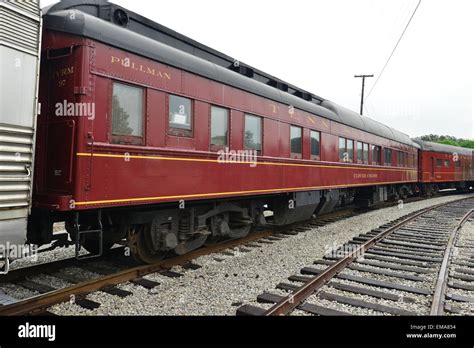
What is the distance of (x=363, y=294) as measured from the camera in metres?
4.66

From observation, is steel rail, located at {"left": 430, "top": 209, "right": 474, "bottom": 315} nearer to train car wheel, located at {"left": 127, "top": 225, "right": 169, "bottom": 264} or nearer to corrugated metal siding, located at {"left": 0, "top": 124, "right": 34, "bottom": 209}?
train car wheel, located at {"left": 127, "top": 225, "right": 169, "bottom": 264}

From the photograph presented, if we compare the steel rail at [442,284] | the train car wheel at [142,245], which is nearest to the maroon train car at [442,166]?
the steel rail at [442,284]

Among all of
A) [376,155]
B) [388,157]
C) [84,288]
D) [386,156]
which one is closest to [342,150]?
[376,155]

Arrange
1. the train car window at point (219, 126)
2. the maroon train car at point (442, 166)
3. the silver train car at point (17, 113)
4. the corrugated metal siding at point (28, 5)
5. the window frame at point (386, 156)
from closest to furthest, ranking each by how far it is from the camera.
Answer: the silver train car at point (17, 113)
the corrugated metal siding at point (28, 5)
the train car window at point (219, 126)
the window frame at point (386, 156)
the maroon train car at point (442, 166)

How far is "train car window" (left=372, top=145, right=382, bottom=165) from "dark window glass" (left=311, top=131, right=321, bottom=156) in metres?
5.31

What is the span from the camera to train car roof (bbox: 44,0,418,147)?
436cm

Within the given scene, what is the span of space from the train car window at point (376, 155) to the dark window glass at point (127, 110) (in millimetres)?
11412

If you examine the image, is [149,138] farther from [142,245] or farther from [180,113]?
[142,245]

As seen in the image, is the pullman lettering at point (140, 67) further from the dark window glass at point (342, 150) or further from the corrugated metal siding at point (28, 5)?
the dark window glass at point (342, 150)

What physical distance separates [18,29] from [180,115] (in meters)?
2.32

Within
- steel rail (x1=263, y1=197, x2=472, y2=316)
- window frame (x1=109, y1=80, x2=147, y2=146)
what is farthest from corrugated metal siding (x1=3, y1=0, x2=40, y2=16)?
steel rail (x1=263, y1=197, x2=472, y2=316)

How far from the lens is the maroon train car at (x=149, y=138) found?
427 centimetres

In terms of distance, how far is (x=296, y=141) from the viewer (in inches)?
343
